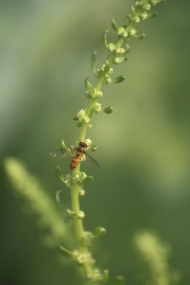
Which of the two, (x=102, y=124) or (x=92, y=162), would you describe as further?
(x=102, y=124)

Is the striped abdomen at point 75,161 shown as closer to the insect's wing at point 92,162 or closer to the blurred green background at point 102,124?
the insect's wing at point 92,162

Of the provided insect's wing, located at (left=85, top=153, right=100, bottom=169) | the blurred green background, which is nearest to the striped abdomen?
insect's wing, located at (left=85, top=153, right=100, bottom=169)

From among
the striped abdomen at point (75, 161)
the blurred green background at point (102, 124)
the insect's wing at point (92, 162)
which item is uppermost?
the blurred green background at point (102, 124)

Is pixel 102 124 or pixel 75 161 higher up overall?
pixel 102 124

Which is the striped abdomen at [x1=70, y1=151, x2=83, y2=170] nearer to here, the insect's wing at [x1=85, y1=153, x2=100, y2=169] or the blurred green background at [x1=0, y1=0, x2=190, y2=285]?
the insect's wing at [x1=85, y1=153, x2=100, y2=169]

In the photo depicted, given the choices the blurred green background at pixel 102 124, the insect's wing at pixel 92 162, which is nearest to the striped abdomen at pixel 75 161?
the insect's wing at pixel 92 162

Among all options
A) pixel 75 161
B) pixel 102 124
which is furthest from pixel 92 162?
pixel 102 124

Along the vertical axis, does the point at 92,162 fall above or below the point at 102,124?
below

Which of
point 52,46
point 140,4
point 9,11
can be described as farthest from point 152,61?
point 140,4

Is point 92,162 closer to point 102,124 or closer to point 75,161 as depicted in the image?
point 75,161
